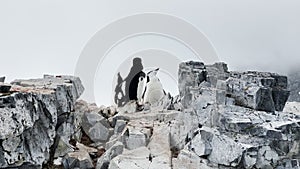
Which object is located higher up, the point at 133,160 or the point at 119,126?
the point at 119,126

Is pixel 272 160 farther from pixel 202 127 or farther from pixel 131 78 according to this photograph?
pixel 131 78

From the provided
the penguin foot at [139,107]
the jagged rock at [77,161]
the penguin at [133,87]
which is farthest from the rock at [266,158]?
the penguin at [133,87]

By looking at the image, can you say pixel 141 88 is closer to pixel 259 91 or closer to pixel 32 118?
pixel 259 91

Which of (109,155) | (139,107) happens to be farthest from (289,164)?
(139,107)

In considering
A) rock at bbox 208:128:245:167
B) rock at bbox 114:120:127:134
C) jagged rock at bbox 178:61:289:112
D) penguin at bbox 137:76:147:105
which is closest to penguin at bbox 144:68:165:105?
penguin at bbox 137:76:147:105

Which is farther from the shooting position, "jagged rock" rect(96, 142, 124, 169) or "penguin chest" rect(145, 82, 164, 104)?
"penguin chest" rect(145, 82, 164, 104)

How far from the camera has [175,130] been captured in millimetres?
23156

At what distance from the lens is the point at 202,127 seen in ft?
66.2

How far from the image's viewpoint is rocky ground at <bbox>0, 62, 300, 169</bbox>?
1797 centimetres

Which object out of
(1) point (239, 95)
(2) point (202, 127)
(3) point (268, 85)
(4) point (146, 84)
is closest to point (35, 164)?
(2) point (202, 127)

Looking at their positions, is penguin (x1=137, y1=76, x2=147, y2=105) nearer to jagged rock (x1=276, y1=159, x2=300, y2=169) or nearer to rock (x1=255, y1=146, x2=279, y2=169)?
rock (x1=255, y1=146, x2=279, y2=169)

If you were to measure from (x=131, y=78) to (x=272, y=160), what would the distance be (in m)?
20.8

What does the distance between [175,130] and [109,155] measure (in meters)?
4.37

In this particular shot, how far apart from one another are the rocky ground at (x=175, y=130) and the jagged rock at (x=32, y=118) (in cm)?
4
